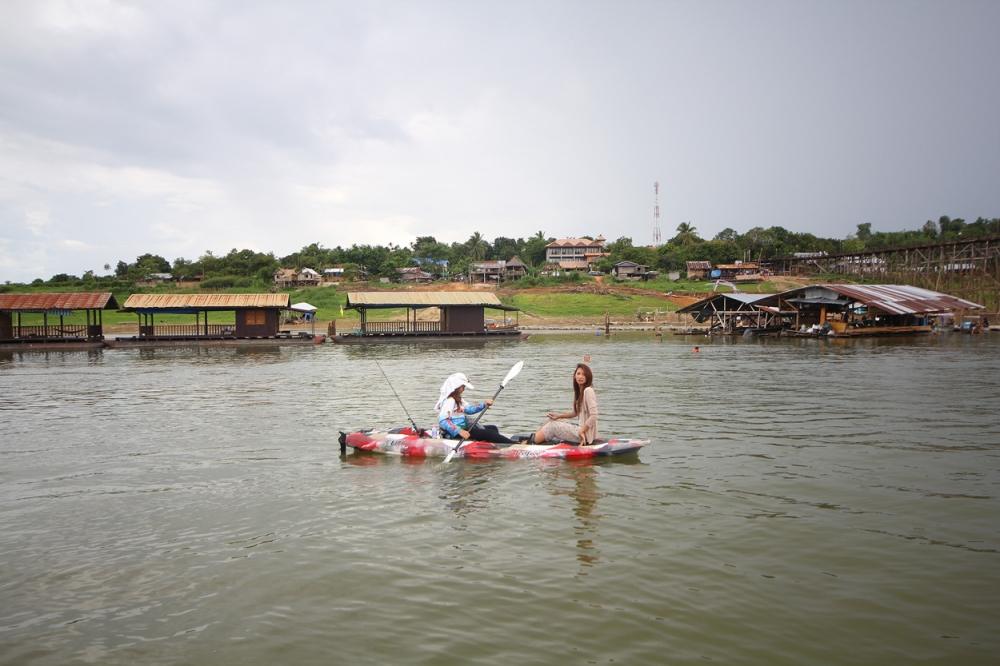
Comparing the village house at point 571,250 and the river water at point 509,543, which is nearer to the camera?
the river water at point 509,543

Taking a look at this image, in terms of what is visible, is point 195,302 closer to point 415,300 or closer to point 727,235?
point 415,300

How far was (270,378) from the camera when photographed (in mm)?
25531

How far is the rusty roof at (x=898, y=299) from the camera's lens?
42625 mm

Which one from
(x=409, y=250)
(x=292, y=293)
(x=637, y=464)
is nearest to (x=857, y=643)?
(x=637, y=464)

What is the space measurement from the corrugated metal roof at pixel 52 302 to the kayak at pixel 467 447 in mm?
37363

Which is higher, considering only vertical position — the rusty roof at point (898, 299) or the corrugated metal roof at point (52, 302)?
the corrugated metal roof at point (52, 302)

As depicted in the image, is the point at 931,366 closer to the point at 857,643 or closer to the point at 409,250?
the point at 857,643

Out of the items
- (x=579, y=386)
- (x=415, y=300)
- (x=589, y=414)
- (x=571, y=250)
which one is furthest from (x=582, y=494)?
(x=571, y=250)

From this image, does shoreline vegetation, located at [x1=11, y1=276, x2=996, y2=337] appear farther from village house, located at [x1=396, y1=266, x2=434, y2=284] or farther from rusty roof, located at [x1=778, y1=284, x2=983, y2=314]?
rusty roof, located at [x1=778, y1=284, x2=983, y2=314]

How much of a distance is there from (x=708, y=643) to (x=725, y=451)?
284 inches

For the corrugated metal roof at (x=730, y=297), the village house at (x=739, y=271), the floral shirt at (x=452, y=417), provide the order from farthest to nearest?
the village house at (x=739, y=271) < the corrugated metal roof at (x=730, y=297) < the floral shirt at (x=452, y=417)

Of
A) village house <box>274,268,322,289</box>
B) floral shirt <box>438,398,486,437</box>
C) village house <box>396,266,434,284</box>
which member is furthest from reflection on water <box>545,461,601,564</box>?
village house <box>396,266,434,284</box>

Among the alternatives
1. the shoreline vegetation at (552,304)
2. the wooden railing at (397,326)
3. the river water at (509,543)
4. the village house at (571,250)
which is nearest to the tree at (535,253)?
the village house at (571,250)

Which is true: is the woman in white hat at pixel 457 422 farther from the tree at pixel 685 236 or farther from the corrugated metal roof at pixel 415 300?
the tree at pixel 685 236
